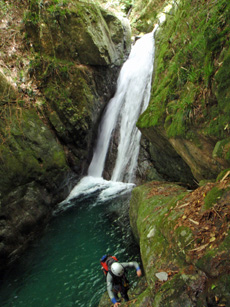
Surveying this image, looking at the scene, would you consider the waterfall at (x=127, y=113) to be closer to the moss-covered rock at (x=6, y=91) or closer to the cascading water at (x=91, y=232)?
the cascading water at (x=91, y=232)

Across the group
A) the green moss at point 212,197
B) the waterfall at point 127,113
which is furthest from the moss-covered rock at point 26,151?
the green moss at point 212,197

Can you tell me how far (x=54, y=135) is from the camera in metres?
9.72

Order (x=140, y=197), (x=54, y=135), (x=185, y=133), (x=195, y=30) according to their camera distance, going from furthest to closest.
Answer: (x=54, y=135)
(x=140, y=197)
(x=195, y=30)
(x=185, y=133)

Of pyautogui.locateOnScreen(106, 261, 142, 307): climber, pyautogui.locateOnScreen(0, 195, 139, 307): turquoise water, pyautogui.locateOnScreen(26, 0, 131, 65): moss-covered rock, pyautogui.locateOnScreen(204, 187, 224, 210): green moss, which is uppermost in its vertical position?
pyautogui.locateOnScreen(26, 0, 131, 65): moss-covered rock

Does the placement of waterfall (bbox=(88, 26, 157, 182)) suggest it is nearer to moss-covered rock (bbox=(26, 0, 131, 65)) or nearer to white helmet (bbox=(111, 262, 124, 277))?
moss-covered rock (bbox=(26, 0, 131, 65))

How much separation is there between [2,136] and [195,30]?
23.6ft

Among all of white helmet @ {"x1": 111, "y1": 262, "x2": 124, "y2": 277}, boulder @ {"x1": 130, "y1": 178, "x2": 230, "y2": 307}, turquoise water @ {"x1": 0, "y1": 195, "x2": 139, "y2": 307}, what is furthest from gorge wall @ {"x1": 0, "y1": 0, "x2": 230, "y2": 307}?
turquoise water @ {"x1": 0, "y1": 195, "x2": 139, "y2": 307}

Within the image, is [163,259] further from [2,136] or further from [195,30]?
[2,136]

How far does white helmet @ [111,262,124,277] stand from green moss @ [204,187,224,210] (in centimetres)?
228

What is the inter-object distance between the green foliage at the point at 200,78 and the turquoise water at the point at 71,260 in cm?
391

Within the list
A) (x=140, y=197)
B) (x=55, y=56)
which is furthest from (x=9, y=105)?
(x=140, y=197)

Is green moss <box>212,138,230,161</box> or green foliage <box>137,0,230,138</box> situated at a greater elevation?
green foliage <box>137,0,230,138</box>

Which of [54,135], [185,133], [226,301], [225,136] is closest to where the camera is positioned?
[226,301]

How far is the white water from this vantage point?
33.8ft
